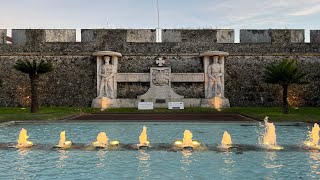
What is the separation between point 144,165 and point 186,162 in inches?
34.2

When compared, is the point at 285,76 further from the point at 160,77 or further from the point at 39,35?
the point at 39,35

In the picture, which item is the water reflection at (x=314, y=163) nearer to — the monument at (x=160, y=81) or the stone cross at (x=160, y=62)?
the monument at (x=160, y=81)

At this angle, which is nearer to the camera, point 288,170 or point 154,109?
point 288,170

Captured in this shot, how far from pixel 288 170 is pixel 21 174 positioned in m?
4.63

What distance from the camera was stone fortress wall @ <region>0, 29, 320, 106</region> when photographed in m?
26.6

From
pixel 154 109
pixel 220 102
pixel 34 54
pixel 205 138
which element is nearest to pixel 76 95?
pixel 34 54

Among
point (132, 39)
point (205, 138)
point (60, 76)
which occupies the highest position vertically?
point (132, 39)

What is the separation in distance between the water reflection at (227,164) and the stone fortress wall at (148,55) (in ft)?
58.2

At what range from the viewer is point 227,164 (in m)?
8.12

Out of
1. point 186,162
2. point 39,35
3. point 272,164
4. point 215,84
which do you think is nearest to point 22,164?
point 186,162

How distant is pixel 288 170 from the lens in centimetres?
759

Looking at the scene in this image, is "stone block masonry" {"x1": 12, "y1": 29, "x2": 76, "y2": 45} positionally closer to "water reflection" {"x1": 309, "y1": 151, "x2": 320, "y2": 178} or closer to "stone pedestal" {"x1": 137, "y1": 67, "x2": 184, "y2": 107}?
"stone pedestal" {"x1": 137, "y1": 67, "x2": 184, "y2": 107}

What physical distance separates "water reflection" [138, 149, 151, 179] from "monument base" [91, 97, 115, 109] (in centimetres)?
1579

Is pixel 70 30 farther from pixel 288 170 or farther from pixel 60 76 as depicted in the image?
pixel 288 170
